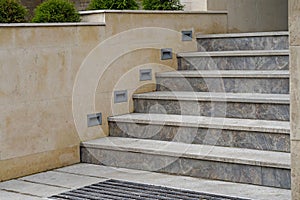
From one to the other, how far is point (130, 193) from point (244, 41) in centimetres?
215

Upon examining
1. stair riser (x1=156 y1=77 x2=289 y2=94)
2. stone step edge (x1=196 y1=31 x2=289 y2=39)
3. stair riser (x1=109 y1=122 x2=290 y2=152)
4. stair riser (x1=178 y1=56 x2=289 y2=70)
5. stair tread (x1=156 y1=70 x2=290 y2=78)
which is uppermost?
stone step edge (x1=196 y1=31 x2=289 y2=39)

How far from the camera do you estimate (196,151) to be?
→ 4023 millimetres

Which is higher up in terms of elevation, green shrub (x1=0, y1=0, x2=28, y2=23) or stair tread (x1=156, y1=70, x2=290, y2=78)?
green shrub (x1=0, y1=0, x2=28, y2=23)

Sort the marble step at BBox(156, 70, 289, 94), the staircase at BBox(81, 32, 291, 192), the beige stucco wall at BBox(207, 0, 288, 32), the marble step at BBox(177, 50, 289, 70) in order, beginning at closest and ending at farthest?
the staircase at BBox(81, 32, 291, 192) → the marble step at BBox(156, 70, 289, 94) → the marble step at BBox(177, 50, 289, 70) → the beige stucco wall at BBox(207, 0, 288, 32)

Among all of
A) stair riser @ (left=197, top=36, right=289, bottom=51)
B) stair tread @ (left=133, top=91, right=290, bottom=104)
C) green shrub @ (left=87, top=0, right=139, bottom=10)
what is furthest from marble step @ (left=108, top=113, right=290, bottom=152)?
stair riser @ (left=197, top=36, right=289, bottom=51)

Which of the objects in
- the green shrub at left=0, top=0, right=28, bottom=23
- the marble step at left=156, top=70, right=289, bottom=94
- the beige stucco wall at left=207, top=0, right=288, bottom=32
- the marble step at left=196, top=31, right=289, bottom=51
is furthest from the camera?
the beige stucco wall at left=207, top=0, right=288, bottom=32

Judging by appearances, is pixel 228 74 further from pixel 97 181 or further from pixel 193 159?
pixel 97 181

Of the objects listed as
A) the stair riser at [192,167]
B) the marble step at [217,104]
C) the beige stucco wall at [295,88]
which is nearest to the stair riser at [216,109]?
the marble step at [217,104]

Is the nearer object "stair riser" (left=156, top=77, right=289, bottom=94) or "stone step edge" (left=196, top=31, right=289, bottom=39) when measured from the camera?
"stair riser" (left=156, top=77, right=289, bottom=94)

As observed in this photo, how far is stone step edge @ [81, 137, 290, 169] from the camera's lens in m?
3.66

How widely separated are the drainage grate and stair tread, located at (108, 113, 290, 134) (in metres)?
0.65

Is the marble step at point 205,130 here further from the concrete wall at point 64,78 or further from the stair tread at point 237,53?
the stair tread at point 237,53

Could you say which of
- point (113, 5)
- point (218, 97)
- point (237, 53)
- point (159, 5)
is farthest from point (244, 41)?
point (113, 5)

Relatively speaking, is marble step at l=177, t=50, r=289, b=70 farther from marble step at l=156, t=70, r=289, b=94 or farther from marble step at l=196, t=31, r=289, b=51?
marble step at l=196, t=31, r=289, b=51
